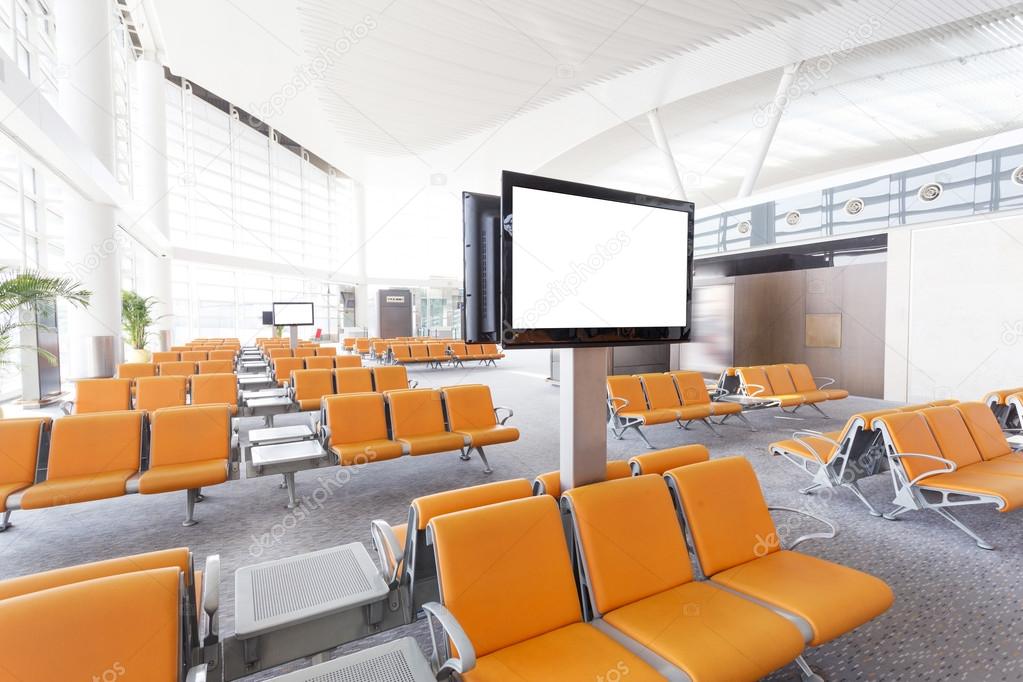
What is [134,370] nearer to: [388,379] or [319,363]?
[319,363]

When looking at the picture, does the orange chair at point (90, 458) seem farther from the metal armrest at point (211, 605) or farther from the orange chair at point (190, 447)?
the metal armrest at point (211, 605)

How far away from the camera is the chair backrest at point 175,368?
7112 mm

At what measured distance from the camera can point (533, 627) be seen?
1747mm

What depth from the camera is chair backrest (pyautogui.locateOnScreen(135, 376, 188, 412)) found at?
5.32m

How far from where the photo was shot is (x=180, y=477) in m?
3.40

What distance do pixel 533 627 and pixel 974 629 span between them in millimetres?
2109

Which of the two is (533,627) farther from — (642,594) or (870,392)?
(870,392)

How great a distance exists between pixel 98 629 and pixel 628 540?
5.40 feet

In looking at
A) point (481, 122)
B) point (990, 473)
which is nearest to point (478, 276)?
point (990, 473)

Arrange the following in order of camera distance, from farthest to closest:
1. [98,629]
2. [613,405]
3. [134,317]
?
1. [134,317]
2. [613,405]
3. [98,629]

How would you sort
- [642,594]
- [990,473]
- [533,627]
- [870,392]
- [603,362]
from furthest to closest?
[870,392]
[990,473]
[603,362]
[642,594]
[533,627]

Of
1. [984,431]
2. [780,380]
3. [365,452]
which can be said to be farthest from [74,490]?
[780,380]

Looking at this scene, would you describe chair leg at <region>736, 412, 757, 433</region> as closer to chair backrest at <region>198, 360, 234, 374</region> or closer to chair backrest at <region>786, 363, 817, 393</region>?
chair backrest at <region>786, 363, 817, 393</region>

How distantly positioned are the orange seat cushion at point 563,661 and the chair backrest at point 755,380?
605 cm
